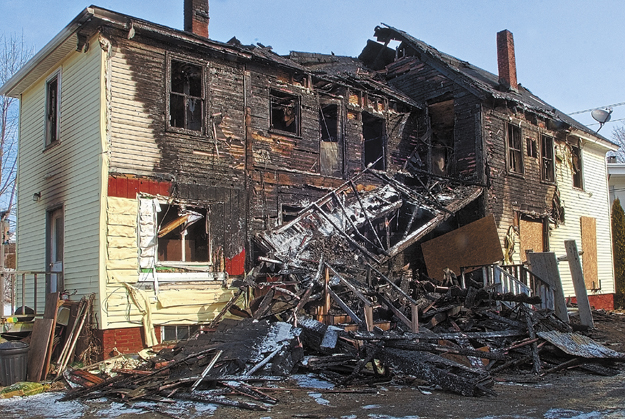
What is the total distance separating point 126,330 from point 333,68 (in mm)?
10733

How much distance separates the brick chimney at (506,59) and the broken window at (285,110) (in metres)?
8.25

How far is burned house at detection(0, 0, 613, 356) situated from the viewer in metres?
11.0

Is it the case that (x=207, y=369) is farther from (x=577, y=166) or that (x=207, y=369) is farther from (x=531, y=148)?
(x=577, y=166)

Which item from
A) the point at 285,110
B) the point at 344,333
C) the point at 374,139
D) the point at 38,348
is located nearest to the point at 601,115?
the point at 374,139

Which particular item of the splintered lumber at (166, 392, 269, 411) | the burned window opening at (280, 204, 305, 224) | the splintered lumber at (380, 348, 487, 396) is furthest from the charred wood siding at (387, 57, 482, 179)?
the splintered lumber at (166, 392, 269, 411)

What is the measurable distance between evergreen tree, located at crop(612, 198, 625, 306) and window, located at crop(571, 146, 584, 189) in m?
4.91

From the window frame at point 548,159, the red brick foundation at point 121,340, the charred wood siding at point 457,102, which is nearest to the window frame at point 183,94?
the red brick foundation at point 121,340

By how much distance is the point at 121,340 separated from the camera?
34.6ft

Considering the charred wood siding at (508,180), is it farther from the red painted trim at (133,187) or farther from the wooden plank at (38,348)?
the wooden plank at (38,348)

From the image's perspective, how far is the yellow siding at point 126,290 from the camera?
10547mm

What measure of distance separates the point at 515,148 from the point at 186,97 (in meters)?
11.4

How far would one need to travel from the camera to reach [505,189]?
17438 millimetres

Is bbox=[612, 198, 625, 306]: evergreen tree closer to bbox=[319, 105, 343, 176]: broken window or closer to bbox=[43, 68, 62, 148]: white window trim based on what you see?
bbox=[319, 105, 343, 176]: broken window


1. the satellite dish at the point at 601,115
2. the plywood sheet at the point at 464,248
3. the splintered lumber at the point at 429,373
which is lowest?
the splintered lumber at the point at 429,373
